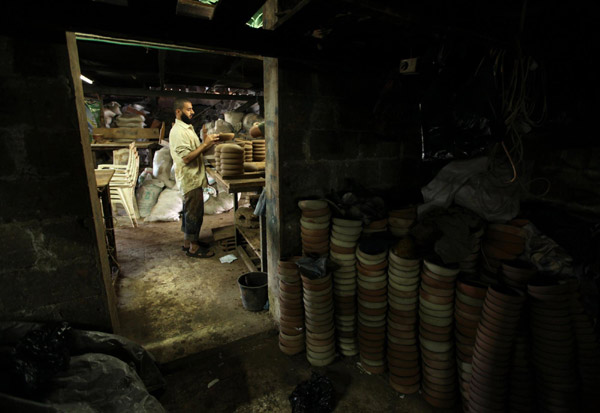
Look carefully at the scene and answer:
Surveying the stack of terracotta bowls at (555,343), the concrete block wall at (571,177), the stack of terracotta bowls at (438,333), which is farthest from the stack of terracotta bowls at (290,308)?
the concrete block wall at (571,177)

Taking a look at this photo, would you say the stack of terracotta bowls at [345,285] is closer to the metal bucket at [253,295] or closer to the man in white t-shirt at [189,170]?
the metal bucket at [253,295]

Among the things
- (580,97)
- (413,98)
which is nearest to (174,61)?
(413,98)

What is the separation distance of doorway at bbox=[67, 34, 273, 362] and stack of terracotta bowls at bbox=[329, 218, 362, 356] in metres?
0.88

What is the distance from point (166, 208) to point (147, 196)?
0.64 m

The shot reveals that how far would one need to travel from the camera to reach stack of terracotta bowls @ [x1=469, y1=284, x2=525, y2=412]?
202 cm

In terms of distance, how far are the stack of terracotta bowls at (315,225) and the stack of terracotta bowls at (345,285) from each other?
0.08 m

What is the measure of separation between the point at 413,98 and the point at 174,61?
4.36 m

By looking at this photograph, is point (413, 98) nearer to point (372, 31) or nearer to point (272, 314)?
point (372, 31)

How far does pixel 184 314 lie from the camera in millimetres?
3572

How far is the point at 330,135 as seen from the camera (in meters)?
2.93

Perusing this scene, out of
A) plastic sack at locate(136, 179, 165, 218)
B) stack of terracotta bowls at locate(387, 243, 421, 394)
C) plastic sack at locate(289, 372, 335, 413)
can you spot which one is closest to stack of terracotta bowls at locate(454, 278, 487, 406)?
stack of terracotta bowls at locate(387, 243, 421, 394)

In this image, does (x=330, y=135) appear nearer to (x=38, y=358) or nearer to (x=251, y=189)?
(x=251, y=189)

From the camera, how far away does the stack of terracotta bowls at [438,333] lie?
92.6 inches

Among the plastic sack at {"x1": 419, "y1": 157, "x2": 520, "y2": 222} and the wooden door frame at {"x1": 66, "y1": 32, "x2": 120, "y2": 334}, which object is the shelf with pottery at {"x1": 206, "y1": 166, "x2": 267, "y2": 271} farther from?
the plastic sack at {"x1": 419, "y1": 157, "x2": 520, "y2": 222}
